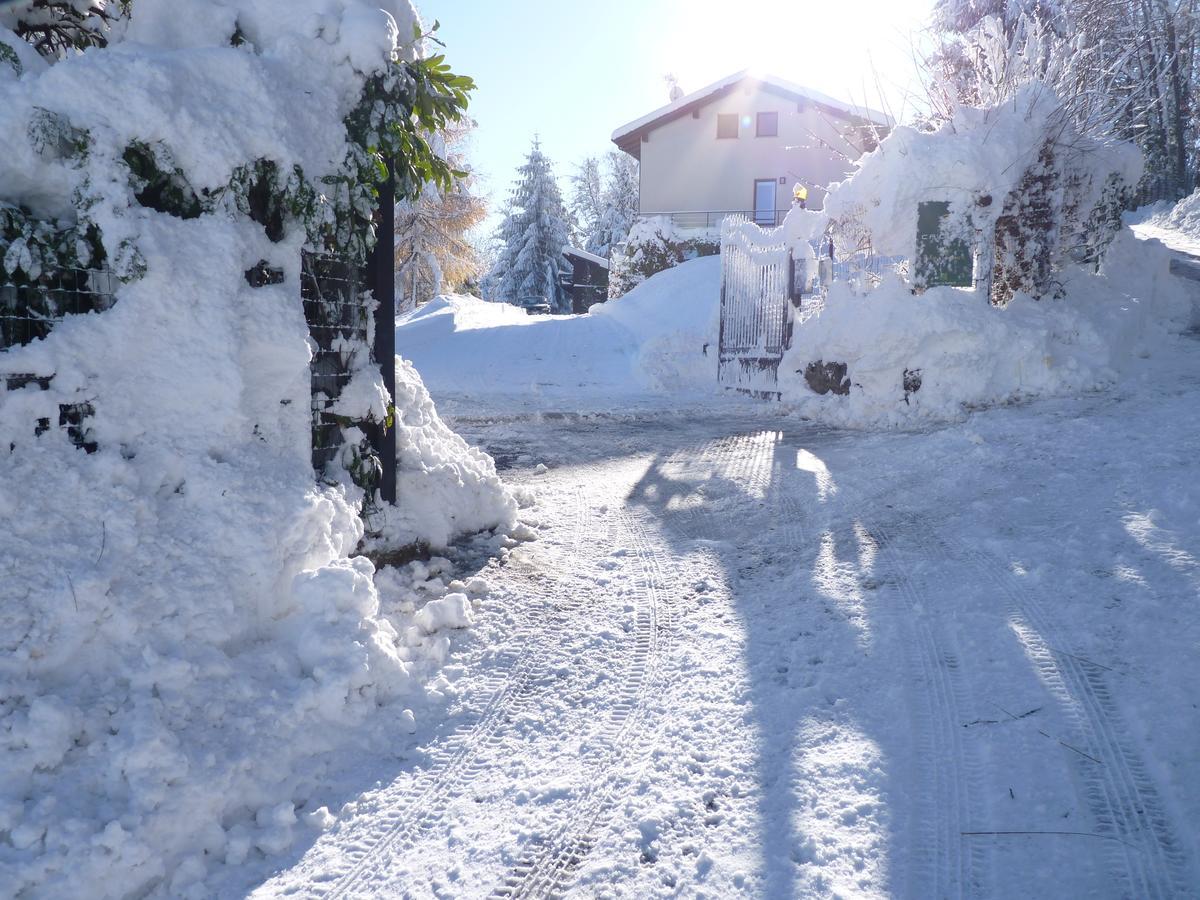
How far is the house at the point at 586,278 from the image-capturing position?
38.0 meters

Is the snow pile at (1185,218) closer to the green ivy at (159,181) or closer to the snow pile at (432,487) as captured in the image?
the snow pile at (432,487)

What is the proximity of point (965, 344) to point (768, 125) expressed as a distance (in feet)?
78.8

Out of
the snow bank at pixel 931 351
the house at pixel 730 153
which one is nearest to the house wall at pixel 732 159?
the house at pixel 730 153

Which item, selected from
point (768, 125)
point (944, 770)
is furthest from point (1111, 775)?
point (768, 125)

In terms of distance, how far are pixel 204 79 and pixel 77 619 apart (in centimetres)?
236

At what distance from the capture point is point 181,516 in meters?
3.04

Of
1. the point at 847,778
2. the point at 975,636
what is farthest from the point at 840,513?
the point at 847,778

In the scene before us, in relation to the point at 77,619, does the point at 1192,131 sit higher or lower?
higher

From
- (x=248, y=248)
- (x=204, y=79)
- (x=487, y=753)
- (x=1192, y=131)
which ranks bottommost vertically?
(x=487, y=753)

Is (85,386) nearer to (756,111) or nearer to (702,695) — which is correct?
(702,695)

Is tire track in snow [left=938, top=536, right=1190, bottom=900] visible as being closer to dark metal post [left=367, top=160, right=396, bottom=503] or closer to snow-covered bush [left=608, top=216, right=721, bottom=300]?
dark metal post [left=367, top=160, right=396, bottom=503]

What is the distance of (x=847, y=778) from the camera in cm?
260

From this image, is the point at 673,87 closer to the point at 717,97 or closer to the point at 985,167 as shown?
the point at 717,97

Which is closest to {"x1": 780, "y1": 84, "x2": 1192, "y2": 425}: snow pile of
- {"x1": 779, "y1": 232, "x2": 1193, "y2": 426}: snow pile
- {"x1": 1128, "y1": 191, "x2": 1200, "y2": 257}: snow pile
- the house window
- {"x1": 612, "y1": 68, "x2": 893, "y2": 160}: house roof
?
{"x1": 779, "y1": 232, "x2": 1193, "y2": 426}: snow pile
